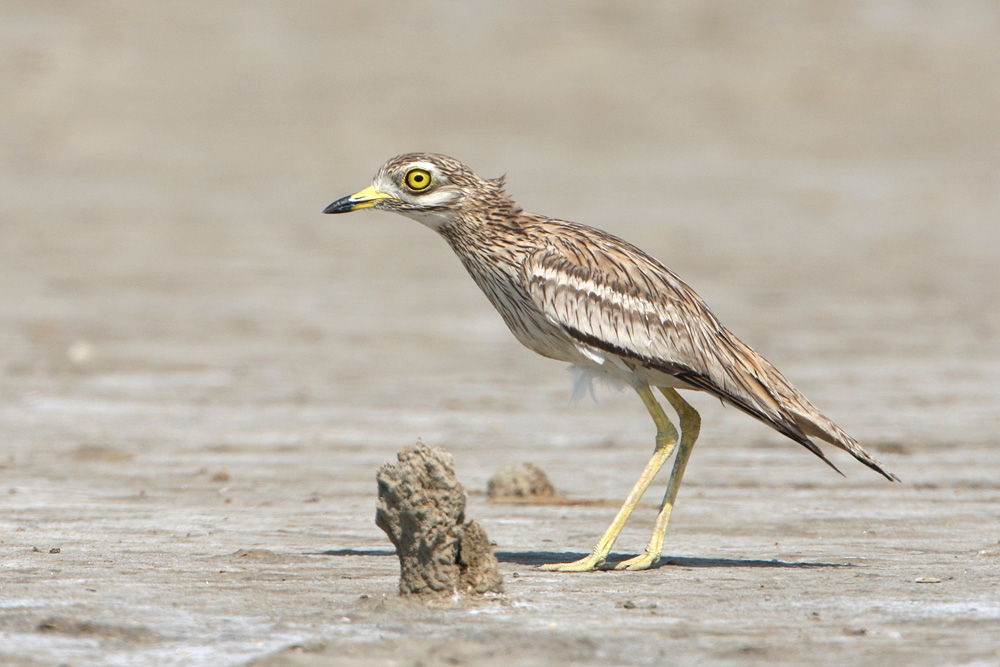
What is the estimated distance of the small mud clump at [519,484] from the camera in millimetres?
7211

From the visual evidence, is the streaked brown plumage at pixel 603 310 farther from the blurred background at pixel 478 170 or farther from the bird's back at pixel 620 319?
the blurred background at pixel 478 170

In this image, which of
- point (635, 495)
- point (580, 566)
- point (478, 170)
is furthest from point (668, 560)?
point (478, 170)

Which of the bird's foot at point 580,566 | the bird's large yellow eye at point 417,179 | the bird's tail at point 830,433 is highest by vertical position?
the bird's large yellow eye at point 417,179

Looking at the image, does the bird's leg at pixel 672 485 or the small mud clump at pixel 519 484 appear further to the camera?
the small mud clump at pixel 519 484

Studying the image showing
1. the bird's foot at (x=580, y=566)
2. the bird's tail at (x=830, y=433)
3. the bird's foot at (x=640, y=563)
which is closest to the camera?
the bird's foot at (x=580, y=566)

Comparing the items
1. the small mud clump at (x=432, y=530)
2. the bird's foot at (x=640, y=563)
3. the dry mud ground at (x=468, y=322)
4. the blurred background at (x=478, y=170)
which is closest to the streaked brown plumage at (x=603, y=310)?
the bird's foot at (x=640, y=563)

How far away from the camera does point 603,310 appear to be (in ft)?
19.8

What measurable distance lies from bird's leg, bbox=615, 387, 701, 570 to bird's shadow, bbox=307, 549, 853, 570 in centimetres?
5

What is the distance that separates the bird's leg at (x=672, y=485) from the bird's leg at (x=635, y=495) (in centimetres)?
6

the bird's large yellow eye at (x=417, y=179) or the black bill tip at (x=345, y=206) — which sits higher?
the bird's large yellow eye at (x=417, y=179)

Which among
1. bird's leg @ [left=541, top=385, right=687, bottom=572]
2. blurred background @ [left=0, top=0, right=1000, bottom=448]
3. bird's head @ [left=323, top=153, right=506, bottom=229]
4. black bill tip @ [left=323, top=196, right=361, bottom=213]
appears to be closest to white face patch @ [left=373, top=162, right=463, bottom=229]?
bird's head @ [left=323, top=153, right=506, bottom=229]

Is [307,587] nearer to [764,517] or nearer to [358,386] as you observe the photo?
[764,517]

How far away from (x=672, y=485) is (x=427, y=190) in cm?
166

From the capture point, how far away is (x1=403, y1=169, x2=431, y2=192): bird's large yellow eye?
643 centimetres
